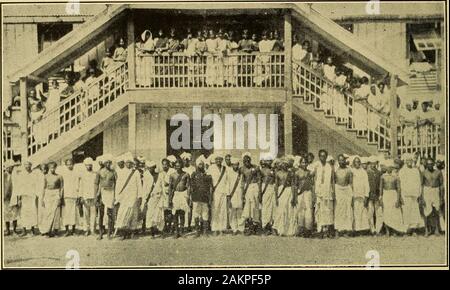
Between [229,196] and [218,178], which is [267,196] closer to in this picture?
[229,196]

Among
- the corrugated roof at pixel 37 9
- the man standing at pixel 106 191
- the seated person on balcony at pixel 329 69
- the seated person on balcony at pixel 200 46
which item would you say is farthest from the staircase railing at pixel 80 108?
the seated person on balcony at pixel 329 69

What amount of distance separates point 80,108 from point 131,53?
937mm

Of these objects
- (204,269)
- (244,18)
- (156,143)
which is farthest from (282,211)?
(244,18)

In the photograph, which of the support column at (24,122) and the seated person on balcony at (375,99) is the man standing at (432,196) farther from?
the support column at (24,122)

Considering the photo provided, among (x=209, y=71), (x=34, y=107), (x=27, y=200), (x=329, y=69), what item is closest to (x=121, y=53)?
(x=209, y=71)

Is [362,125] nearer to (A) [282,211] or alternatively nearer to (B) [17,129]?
(A) [282,211]

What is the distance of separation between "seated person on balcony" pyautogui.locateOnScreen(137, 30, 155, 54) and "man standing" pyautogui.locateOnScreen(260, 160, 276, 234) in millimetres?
1981

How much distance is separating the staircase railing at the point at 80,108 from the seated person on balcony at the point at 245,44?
4.79 ft

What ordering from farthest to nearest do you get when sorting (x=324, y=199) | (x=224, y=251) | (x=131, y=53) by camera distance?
(x=131, y=53) < (x=324, y=199) < (x=224, y=251)

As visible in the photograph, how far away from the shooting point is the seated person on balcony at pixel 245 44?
31.7 feet

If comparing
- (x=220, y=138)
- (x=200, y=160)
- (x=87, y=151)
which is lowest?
(x=200, y=160)

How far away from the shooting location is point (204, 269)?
9.38 metres

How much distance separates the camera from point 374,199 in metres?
9.52

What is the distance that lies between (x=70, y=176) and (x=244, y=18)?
2906 millimetres
